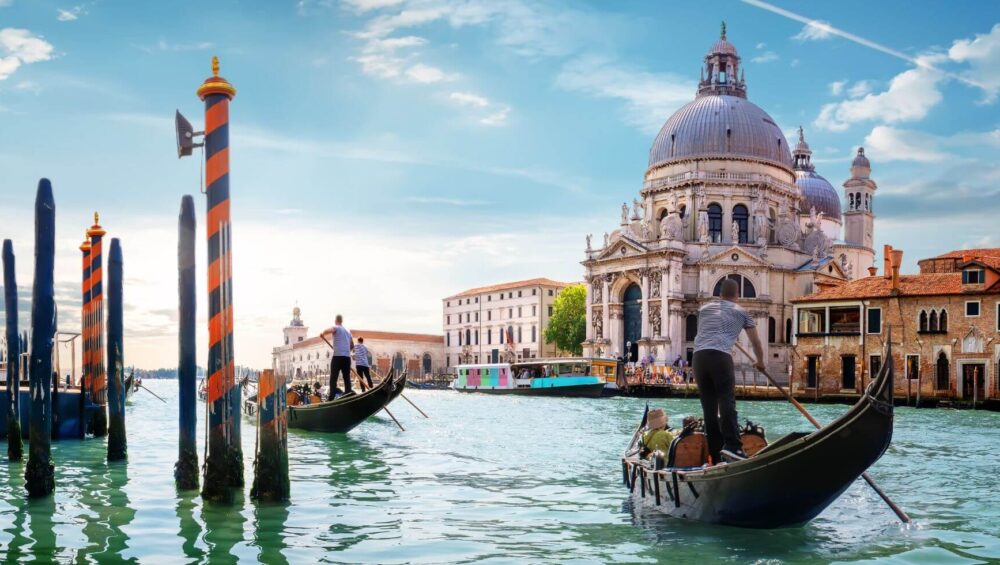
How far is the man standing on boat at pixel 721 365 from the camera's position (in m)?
7.09

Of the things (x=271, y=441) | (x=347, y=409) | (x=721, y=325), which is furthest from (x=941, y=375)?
(x=271, y=441)

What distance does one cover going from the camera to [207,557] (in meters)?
6.38

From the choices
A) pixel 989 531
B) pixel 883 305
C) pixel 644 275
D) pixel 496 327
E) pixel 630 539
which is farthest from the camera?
pixel 496 327

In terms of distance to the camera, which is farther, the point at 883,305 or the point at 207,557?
the point at 883,305

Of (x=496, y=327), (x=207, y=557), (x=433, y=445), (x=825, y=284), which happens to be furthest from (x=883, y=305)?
(x=496, y=327)

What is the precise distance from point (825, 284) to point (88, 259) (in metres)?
39.0

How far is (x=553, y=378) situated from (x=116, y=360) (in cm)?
2862

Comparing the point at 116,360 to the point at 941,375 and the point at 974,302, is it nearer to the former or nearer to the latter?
the point at 974,302

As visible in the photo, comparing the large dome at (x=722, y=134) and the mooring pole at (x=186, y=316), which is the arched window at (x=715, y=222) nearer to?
the large dome at (x=722, y=134)

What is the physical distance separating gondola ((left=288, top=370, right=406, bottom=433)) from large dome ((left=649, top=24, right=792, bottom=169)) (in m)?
35.8

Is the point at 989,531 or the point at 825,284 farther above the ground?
the point at 825,284

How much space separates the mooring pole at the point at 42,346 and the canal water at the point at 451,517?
0.84 ft

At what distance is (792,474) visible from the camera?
6.72 metres

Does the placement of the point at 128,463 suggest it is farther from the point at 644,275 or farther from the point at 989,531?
the point at 644,275
